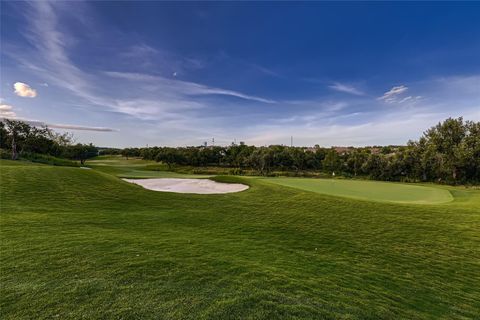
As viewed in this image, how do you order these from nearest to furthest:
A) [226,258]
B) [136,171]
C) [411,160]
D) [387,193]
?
[226,258], [387,193], [411,160], [136,171]

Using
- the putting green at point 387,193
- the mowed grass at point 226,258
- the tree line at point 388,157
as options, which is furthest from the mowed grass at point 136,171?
the mowed grass at point 226,258

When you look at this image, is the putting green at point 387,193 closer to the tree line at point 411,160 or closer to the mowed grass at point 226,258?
the mowed grass at point 226,258

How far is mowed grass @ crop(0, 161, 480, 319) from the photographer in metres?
3.90

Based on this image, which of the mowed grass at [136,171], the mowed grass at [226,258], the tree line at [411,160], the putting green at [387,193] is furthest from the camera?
the tree line at [411,160]

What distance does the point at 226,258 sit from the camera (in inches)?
233

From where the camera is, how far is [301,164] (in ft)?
198

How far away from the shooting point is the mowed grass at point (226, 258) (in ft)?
12.8

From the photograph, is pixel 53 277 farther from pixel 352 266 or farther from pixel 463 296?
pixel 463 296

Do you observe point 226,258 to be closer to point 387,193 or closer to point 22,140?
point 387,193

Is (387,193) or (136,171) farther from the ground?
(387,193)

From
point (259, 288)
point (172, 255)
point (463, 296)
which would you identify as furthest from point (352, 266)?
point (172, 255)

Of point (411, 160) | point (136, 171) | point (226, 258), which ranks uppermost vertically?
point (411, 160)

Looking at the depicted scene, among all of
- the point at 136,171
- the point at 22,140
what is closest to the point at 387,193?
the point at 136,171

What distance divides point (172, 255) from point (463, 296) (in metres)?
6.91
